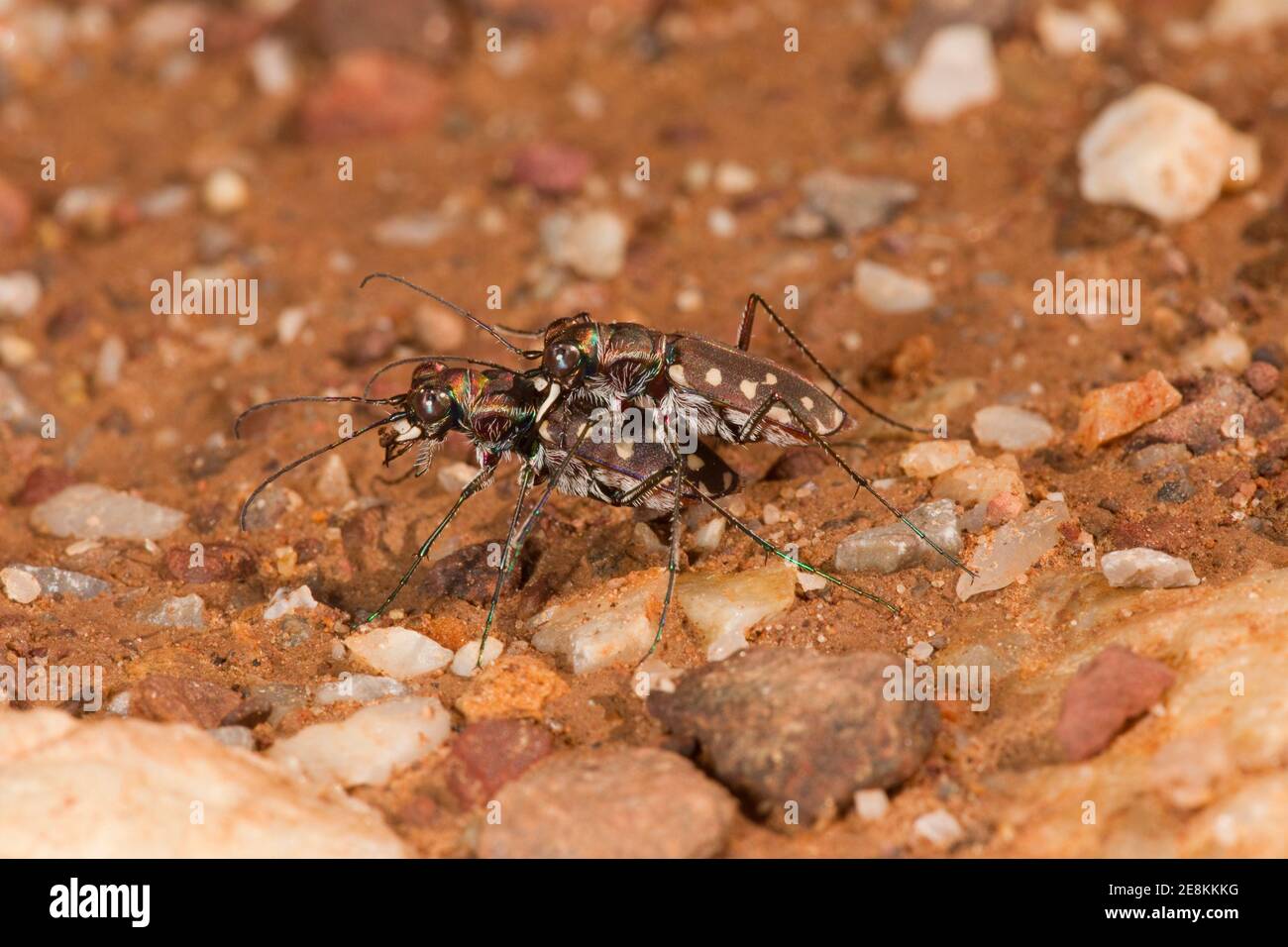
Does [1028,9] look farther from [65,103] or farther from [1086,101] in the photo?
[65,103]

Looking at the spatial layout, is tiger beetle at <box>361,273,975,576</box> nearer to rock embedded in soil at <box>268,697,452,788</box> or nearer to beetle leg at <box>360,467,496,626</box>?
beetle leg at <box>360,467,496,626</box>

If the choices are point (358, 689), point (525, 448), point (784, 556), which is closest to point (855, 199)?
point (525, 448)

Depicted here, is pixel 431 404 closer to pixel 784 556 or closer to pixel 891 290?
pixel 784 556

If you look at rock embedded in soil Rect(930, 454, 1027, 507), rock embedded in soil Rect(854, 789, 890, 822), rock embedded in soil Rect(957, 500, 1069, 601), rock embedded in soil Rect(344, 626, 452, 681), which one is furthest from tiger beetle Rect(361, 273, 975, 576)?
rock embedded in soil Rect(854, 789, 890, 822)

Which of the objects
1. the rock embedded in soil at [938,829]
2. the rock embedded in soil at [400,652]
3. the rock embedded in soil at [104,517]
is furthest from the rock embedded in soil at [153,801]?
the rock embedded in soil at [104,517]
